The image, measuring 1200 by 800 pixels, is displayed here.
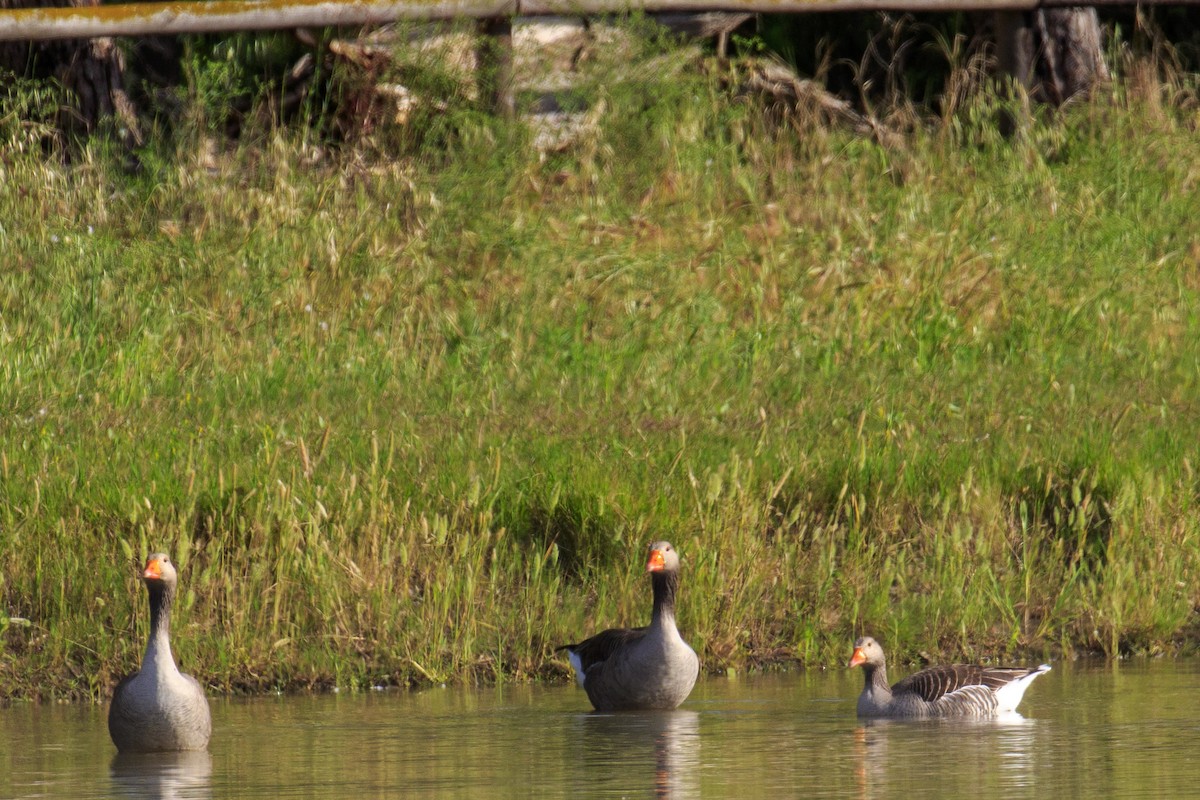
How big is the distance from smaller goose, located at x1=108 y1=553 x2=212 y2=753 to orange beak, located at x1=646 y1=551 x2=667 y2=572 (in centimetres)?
209

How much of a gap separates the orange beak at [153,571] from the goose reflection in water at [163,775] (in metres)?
0.81

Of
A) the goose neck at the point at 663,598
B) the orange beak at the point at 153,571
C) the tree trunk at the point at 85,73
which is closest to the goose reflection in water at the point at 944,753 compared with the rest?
the goose neck at the point at 663,598

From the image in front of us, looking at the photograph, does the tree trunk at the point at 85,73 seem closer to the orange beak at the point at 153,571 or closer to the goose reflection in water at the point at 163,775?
the orange beak at the point at 153,571

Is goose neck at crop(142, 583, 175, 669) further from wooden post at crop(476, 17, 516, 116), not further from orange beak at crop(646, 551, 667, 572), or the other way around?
wooden post at crop(476, 17, 516, 116)

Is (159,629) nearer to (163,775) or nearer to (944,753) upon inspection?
(163,775)

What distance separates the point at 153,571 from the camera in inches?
333

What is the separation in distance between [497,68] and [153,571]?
7.96m

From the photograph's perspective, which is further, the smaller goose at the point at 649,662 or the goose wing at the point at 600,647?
the goose wing at the point at 600,647

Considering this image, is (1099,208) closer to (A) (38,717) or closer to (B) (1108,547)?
(B) (1108,547)

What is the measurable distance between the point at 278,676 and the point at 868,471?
3.36m

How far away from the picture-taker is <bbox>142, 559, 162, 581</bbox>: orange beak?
8.47 m

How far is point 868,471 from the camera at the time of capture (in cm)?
1070

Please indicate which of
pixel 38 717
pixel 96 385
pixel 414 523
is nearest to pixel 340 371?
pixel 96 385

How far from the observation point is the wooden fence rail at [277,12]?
50.6 ft
